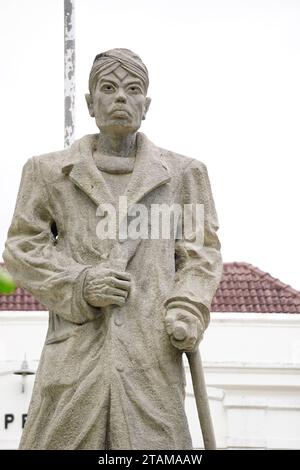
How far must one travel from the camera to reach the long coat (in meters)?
7.44

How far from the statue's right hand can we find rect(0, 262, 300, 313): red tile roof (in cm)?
1667

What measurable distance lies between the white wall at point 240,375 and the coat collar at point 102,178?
14.3m

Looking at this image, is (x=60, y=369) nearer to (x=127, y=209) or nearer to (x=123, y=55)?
(x=127, y=209)

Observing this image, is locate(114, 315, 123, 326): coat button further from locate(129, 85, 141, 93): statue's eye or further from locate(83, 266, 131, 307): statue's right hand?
locate(129, 85, 141, 93): statue's eye

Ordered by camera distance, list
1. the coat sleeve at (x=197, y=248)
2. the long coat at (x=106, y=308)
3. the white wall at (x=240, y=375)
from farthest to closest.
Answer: the white wall at (x=240, y=375) < the coat sleeve at (x=197, y=248) < the long coat at (x=106, y=308)

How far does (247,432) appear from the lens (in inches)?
904

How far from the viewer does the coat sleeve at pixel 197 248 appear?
7.77 meters

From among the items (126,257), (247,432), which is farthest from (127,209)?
(247,432)

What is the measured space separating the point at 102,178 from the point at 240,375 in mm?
15679

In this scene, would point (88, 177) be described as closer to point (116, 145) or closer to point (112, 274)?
point (116, 145)

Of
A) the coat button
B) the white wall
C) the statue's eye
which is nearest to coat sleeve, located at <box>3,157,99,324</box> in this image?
the coat button

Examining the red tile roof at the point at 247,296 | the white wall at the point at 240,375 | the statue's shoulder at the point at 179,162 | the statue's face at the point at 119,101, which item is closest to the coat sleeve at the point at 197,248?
the statue's shoulder at the point at 179,162

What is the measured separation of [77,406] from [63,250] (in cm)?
98

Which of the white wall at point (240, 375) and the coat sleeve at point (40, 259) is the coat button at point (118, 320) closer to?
the coat sleeve at point (40, 259)
